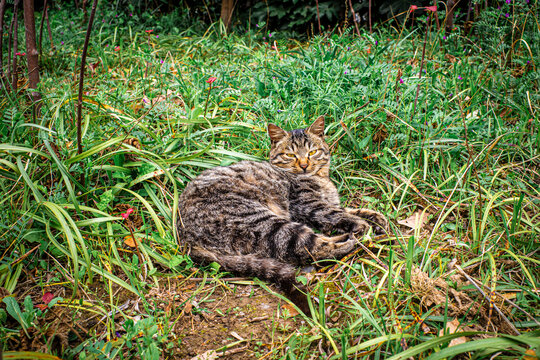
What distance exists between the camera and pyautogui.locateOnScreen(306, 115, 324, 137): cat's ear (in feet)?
10.1

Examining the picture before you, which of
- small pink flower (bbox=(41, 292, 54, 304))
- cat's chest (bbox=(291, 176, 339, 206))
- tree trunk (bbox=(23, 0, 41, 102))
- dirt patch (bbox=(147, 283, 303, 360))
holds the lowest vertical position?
dirt patch (bbox=(147, 283, 303, 360))

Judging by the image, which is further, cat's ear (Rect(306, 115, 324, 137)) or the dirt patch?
cat's ear (Rect(306, 115, 324, 137))

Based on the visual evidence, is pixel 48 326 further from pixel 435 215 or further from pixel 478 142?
pixel 478 142

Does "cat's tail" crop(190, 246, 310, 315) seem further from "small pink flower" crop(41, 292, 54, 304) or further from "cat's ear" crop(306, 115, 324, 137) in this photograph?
Result: "cat's ear" crop(306, 115, 324, 137)

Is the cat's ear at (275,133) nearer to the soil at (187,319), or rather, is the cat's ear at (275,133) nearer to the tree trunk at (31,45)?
the soil at (187,319)

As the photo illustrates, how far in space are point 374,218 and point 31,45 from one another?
2963 millimetres

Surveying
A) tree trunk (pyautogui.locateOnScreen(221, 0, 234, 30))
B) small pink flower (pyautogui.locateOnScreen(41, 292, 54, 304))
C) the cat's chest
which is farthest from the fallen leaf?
tree trunk (pyautogui.locateOnScreen(221, 0, 234, 30))

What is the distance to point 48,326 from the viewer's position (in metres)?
1.82

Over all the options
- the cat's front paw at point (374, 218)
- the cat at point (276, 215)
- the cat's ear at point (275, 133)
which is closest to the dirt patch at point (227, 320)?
the cat at point (276, 215)

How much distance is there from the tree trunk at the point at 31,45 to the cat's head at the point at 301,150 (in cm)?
193

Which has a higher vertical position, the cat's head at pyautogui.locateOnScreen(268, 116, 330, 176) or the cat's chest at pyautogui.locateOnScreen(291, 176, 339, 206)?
the cat's head at pyautogui.locateOnScreen(268, 116, 330, 176)

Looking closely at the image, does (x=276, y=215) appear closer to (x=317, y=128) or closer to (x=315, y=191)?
(x=315, y=191)

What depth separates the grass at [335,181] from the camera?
1787 mm

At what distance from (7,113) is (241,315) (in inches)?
98.1
